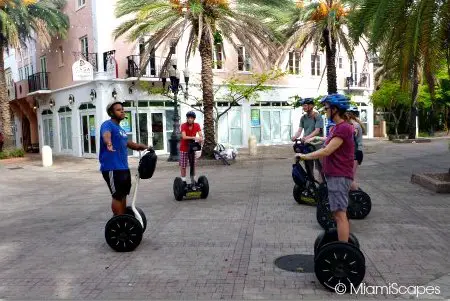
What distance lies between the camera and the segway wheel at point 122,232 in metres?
5.55

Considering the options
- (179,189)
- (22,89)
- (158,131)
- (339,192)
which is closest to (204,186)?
(179,189)

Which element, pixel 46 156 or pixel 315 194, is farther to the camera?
pixel 46 156

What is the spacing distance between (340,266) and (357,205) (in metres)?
2.85

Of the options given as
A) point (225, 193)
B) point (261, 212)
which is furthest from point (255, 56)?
point (261, 212)

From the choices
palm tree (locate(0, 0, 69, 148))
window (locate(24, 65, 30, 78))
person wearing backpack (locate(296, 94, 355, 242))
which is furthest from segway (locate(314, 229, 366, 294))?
window (locate(24, 65, 30, 78))

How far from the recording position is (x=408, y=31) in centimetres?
866

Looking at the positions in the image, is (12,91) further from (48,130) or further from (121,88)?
(121,88)

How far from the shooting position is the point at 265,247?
5.64 meters

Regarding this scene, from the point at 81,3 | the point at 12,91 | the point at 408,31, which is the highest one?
the point at 81,3

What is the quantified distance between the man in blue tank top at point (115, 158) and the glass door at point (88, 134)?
57.0 feet

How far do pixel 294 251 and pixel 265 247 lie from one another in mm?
377

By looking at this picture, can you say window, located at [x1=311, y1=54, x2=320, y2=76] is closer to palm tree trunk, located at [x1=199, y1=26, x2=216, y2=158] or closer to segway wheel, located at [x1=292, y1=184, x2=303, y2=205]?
palm tree trunk, located at [x1=199, y1=26, x2=216, y2=158]

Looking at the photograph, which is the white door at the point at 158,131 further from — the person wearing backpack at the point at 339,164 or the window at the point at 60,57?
the person wearing backpack at the point at 339,164

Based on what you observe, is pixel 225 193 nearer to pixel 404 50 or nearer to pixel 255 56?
pixel 404 50
